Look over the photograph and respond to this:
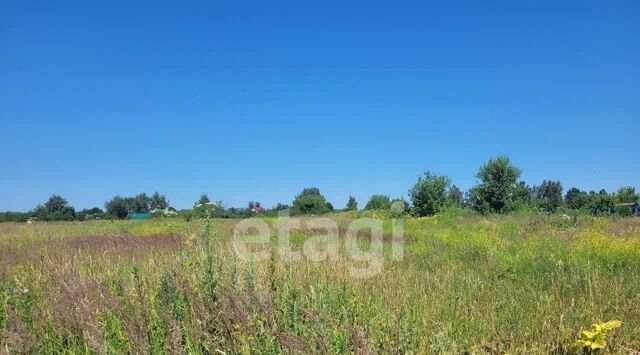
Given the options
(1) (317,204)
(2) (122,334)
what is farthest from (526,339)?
(1) (317,204)

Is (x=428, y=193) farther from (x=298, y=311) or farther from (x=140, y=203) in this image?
(x=140, y=203)

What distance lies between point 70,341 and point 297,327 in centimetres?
199

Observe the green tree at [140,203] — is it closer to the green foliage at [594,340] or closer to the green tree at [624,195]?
the green tree at [624,195]

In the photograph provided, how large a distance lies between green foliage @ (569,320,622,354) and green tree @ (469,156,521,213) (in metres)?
44.5

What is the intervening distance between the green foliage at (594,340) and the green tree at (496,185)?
44526 mm

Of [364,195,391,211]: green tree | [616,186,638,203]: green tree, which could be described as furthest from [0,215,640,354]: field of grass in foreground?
[616,186,638,203]: green tree

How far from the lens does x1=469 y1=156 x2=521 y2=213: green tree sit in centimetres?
4544

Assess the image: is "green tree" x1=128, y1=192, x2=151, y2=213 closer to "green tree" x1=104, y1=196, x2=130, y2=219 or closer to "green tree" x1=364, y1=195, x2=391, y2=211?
"green tree" x1=104, y1=196, x2=130, y2=219

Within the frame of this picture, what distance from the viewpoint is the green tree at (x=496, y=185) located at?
45.4 m

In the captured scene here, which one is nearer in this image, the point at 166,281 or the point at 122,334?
the point at 122,334

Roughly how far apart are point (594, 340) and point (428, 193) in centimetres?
3972

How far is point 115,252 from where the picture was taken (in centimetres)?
905

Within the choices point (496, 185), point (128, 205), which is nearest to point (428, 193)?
point (496, 185)

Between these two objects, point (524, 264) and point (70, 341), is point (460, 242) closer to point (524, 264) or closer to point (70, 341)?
point (524, 264)
